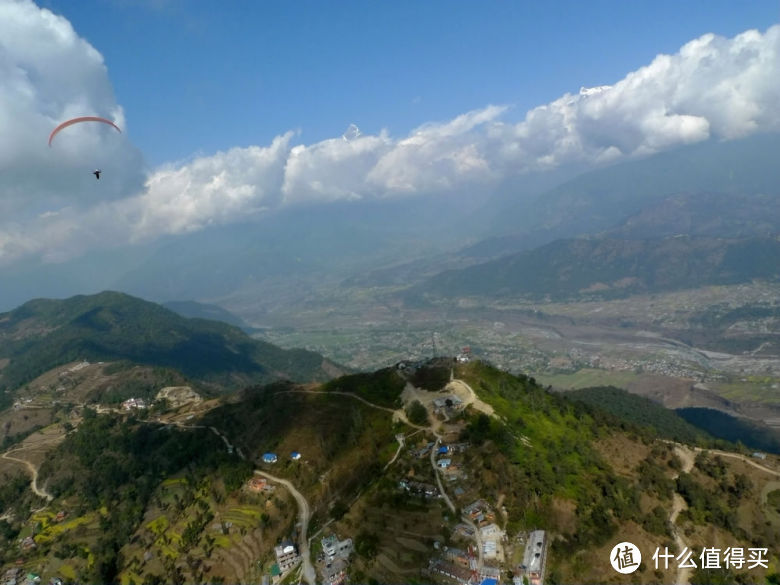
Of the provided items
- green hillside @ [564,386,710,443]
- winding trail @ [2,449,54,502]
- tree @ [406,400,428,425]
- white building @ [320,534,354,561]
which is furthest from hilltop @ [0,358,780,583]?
green hillside @ [564,386,710,443]

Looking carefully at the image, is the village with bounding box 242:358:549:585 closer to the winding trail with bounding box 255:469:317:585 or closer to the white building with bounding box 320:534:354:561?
the white building with bounding box 320:534:354:561

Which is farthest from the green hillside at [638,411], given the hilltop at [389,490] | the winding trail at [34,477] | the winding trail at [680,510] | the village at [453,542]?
the winding trail at [34,477]

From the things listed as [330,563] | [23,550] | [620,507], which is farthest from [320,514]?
[23,550]

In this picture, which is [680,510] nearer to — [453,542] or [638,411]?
[453,542]

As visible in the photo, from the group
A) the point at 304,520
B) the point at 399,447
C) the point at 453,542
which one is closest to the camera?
the point at 453,542

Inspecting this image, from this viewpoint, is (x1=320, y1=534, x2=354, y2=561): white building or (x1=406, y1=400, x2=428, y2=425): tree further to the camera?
(x1=406, y1=400, x2=428, y2=425): tree

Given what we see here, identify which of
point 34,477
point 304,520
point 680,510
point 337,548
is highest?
point 34,477

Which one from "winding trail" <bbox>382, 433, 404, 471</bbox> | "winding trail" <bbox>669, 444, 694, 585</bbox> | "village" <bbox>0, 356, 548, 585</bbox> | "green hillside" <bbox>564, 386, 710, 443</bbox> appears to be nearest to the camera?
"winding trail" <bbox>669, 444, 694, 585</bbox>

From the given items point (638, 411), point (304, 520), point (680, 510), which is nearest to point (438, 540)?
point (304, 520)
